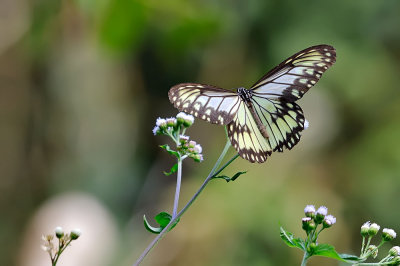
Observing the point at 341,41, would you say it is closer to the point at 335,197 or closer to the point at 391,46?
the point at 391,46

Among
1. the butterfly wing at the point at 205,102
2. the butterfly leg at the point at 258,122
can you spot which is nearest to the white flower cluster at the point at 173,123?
the butterfly wing at the point at 205,102

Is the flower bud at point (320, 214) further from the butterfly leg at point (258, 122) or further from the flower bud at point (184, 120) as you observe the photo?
the flower bud at point (184, 120)

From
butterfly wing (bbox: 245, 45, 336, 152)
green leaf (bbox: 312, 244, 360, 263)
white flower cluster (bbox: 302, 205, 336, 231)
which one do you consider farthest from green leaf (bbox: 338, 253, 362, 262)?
butterfly wing (bbox: 245, 45, 336, 152)

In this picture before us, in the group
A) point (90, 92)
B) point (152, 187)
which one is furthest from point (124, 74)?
point (152, 187)

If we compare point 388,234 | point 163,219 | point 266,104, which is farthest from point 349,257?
point 266,104

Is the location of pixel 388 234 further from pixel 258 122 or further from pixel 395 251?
pixel 258 122
